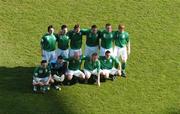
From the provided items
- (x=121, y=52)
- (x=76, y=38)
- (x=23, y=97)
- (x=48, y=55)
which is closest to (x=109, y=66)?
(x=121, y=52)

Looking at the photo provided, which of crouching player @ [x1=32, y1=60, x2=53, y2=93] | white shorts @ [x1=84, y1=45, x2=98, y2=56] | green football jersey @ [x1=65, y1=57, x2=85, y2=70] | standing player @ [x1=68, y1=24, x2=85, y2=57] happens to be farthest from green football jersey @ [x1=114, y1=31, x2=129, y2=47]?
crouching player @ [x1=32, y1=60, x2=53, y2=93]

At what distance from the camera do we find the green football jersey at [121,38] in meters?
16.1

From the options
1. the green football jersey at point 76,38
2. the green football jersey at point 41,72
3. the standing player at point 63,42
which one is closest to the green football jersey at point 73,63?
the standing player at point 63,42

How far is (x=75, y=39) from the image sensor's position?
16.0m

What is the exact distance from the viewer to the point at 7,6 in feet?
64.5

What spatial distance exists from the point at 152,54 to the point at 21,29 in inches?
184

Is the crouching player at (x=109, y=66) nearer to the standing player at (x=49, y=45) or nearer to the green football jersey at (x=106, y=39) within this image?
the green football jersey at (x=106, y=39)

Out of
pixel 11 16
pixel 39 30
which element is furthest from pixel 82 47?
pixel 11 16

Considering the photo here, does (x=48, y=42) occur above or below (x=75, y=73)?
above

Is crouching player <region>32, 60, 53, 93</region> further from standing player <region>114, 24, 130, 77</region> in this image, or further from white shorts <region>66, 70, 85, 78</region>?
standing player <region>114, 24, 130, 77</region>

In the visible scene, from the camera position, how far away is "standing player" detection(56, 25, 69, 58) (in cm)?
1579

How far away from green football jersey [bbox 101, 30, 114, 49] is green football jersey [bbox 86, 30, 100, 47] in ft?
0.51

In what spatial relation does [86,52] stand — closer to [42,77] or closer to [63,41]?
[63,41]

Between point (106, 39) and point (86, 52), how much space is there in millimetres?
807
